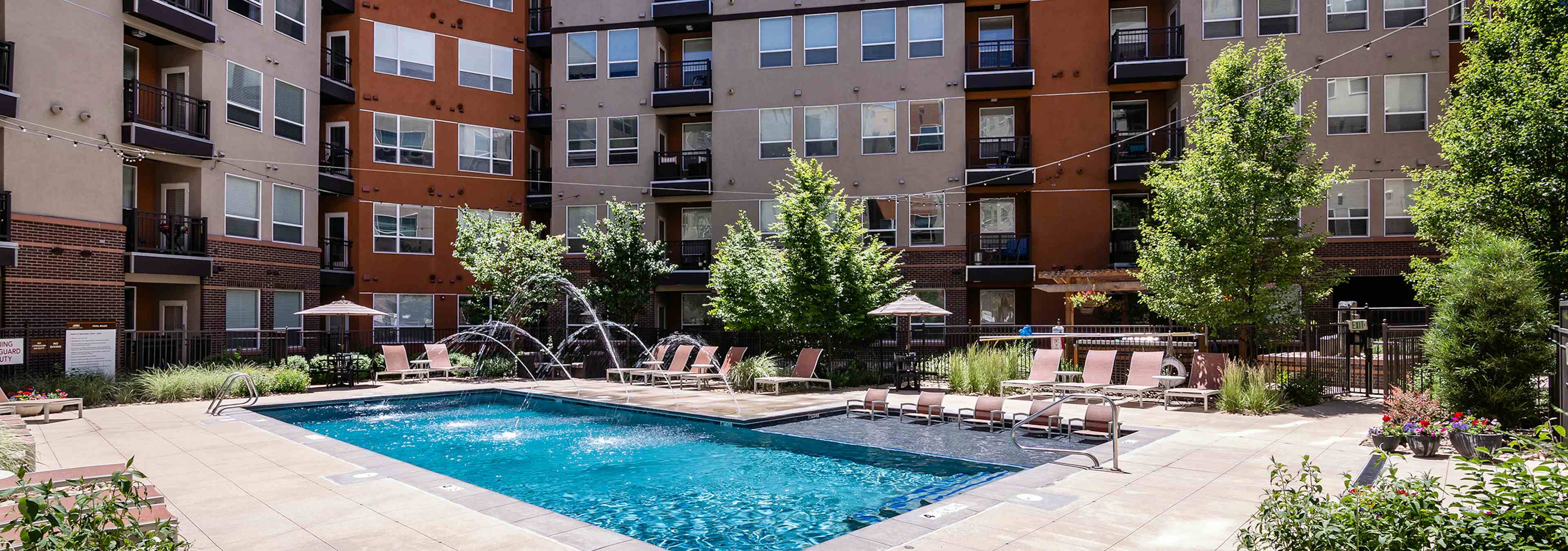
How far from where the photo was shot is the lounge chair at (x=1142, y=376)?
14.8 m

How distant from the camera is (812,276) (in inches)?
753

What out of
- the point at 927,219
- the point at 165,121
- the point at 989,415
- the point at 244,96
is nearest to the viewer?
the point at 989,415

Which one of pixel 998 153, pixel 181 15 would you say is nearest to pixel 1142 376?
pixel 998 153

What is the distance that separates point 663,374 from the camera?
20234mm

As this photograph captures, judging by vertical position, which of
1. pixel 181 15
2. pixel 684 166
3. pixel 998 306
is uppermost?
pixel 181 15

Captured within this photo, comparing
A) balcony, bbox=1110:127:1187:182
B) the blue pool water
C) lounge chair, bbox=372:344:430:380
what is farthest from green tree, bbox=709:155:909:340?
balcony, bbox=1110:127:1187:182

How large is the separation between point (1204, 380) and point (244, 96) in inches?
972

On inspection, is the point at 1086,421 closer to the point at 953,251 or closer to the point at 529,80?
the point at 953,251

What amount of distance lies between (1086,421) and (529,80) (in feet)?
87.4

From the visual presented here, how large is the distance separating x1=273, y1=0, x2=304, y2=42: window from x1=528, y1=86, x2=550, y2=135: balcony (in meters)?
8.34

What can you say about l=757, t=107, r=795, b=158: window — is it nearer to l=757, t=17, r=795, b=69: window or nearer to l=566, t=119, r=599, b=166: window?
l=757, t=17, r=795, b=69: window

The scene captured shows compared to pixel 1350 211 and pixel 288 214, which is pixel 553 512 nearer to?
pixel 288 214

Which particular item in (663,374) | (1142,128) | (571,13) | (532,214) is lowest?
(663,374)

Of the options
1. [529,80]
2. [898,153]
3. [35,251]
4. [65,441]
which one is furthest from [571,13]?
[65,441]
